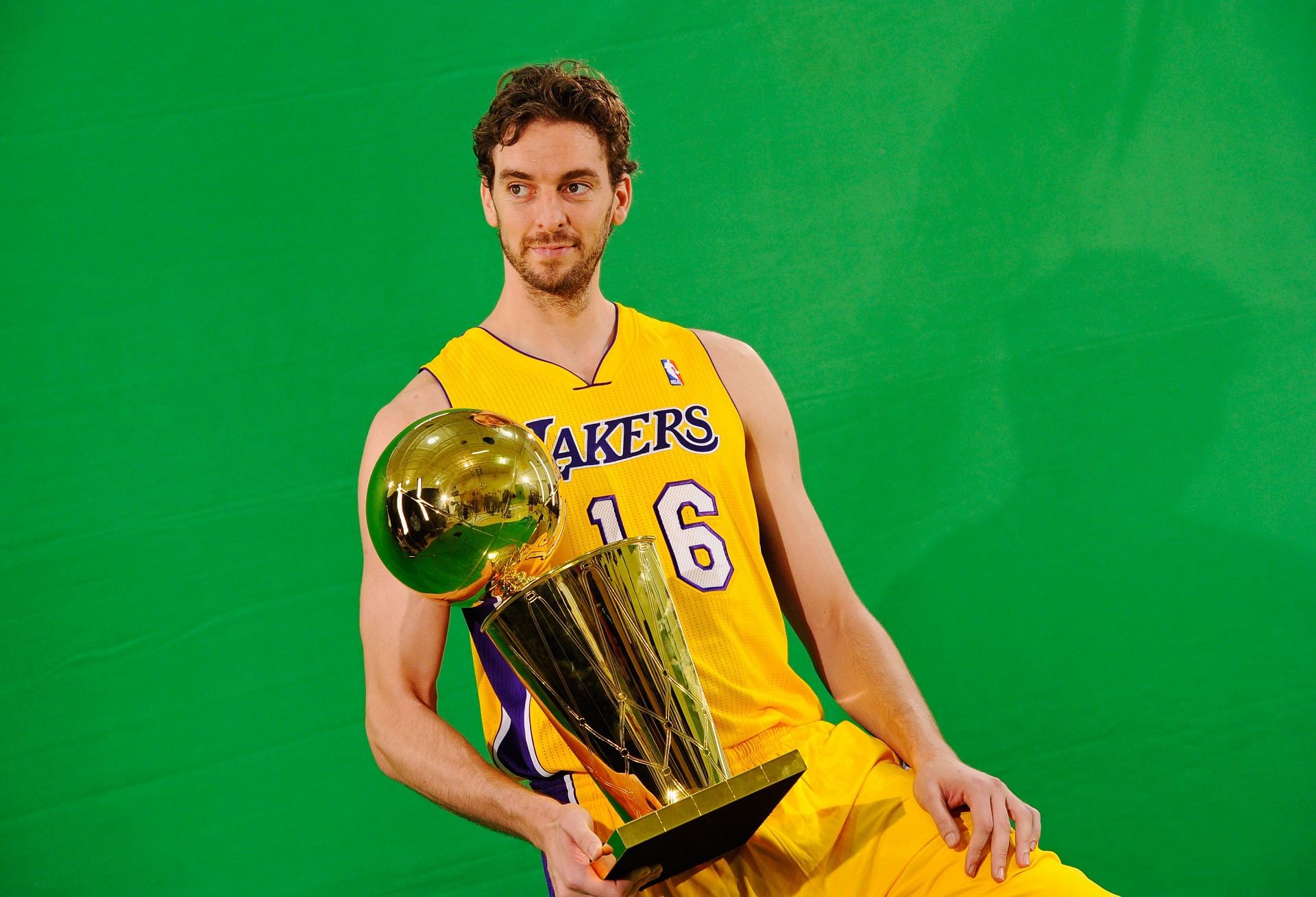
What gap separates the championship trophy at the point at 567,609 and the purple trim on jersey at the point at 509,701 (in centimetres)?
31

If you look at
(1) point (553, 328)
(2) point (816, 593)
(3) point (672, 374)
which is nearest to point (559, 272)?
(1) point (553, 328)

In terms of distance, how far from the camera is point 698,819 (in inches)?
35.7

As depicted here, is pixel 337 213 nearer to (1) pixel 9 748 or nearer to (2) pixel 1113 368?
(1) pixel 9 748

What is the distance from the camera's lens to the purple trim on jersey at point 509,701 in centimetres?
135

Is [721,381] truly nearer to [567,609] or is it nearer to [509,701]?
[509,701]

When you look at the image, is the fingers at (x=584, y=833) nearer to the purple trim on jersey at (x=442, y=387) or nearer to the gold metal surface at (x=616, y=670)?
the gold metal surface at (x=616, y=670)

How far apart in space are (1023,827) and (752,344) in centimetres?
118

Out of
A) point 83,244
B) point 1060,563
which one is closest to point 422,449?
point 83,244

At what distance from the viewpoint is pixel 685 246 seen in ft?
6.91

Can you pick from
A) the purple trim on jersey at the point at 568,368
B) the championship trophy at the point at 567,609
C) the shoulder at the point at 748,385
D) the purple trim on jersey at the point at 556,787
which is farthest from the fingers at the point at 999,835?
the purple trim on jersey at the point at 568,368

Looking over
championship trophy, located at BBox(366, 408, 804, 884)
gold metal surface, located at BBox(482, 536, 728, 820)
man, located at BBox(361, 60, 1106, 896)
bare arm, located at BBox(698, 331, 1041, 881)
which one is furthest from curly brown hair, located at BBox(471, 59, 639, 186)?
gold metal surface, located at BBox(482, 536, 728, 820)

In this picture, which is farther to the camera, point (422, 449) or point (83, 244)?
point (83, 244)

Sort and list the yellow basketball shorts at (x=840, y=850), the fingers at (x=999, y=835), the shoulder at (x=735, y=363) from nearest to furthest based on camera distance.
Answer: the fingers at (x=999, y=835)
the yellow basketball shorts at (x=840, y=850)
the shoulder at (x=735, y=363)

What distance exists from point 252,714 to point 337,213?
89cm
